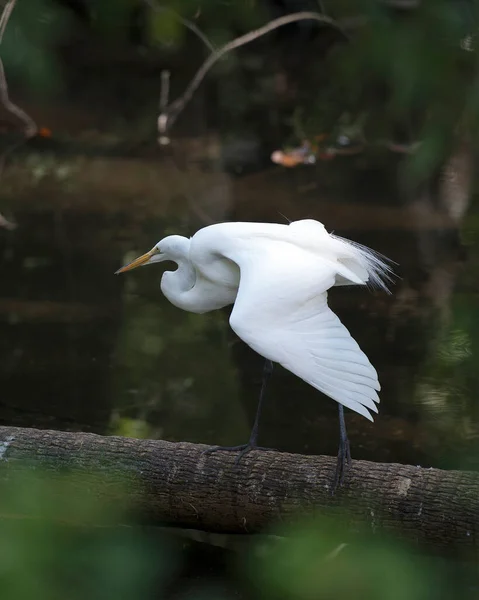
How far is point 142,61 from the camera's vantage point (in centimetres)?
1014

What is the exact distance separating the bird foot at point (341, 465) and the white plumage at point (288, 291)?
0.44 feet

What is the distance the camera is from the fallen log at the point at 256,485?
2.14m

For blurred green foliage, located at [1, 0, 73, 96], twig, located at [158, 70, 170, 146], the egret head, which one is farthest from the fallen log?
twig, located at [158, 70, 170, 146]

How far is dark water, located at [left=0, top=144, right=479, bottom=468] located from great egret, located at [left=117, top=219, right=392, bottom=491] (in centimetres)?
25

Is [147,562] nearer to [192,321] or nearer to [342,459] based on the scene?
[342,459]

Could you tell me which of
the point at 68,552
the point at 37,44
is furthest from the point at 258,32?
the point at 68,552

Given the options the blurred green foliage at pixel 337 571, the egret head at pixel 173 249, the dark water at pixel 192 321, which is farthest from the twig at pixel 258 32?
the dark water at pixel 192 321

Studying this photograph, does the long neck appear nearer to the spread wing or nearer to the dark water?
the spread wing

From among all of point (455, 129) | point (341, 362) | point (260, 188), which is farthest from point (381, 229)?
point (455, 129)

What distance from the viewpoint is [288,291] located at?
191 centimetres

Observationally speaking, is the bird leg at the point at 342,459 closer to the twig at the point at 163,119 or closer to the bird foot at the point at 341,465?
the bird foot at the point at 341,465

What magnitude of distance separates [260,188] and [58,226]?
1277 millimetres

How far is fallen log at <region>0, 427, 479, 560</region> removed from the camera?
2141 mm

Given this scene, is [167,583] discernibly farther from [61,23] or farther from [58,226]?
[58,226]
